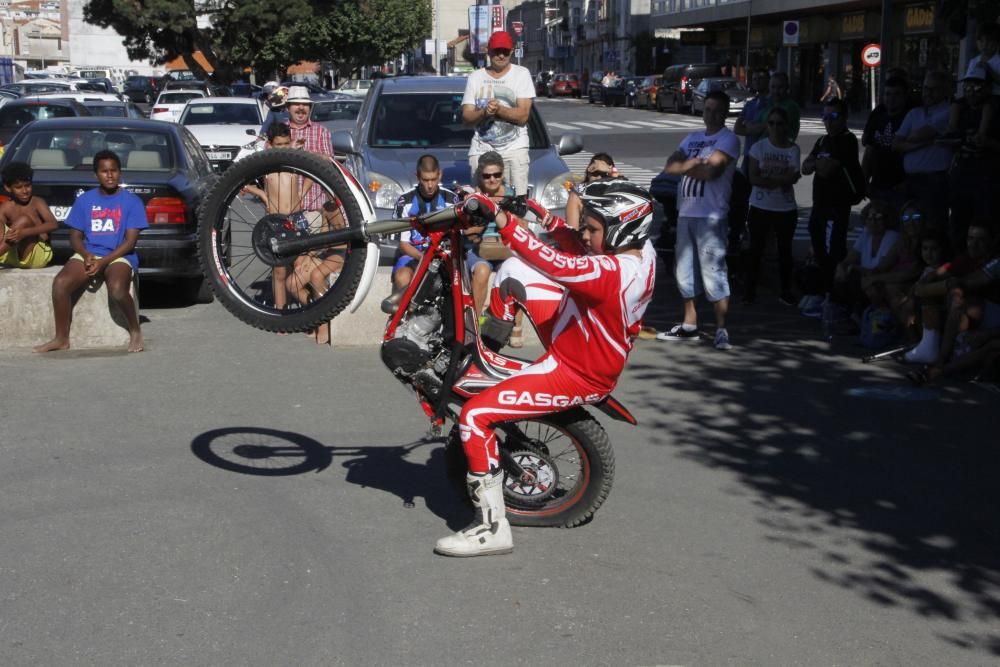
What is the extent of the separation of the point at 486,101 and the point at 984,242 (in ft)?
12.3

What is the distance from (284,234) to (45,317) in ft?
14.8

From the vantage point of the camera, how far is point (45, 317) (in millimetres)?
9531

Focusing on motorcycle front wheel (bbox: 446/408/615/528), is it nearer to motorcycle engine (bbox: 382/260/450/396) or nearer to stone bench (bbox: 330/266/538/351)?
motorcycle engine (bbox: 382/260/450/396)

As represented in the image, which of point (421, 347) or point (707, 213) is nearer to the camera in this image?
point (421, 347)

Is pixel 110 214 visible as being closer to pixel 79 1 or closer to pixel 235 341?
pixel 235 341

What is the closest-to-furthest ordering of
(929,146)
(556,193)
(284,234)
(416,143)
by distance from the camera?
(284,234)
(929,146)
(556,193)
(416,143)

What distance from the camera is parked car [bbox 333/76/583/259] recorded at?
10789mm

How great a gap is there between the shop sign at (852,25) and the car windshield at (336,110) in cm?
2754

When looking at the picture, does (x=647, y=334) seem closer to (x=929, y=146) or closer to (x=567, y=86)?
(x=929, y=146)

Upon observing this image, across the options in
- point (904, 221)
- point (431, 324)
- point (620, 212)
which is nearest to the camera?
point (620, 212)

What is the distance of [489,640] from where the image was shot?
4516 mm

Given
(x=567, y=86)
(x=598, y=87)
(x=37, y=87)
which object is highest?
(x=567, y=86)

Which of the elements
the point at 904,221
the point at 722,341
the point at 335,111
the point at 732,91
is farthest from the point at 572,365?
the point at 732,91

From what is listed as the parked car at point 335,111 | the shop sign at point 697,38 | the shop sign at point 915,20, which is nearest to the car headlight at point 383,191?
the parked car at point 335,111
